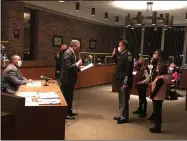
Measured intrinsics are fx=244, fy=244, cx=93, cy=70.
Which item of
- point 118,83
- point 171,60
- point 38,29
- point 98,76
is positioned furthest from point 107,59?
point 118,83

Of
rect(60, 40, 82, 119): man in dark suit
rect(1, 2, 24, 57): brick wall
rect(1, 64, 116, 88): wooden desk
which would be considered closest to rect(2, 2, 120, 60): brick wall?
rect(1, 2, 24, 57): brick wall

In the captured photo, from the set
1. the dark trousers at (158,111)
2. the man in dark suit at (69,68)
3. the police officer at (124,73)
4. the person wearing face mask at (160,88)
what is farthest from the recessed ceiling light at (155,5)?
the dark trousers at (158,111)

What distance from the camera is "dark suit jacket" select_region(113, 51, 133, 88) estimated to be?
13.1ft

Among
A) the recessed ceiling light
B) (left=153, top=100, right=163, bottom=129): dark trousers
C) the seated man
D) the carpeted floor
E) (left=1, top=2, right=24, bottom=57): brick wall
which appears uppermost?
the recessed ceiling light

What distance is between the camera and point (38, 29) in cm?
722

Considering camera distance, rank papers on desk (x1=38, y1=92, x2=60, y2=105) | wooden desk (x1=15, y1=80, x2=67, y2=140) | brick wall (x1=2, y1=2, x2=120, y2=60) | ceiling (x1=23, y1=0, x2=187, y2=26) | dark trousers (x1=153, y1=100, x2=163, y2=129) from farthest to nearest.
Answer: ceiling (x1=23, y1=0, x2=187, y2=26)
brick wall (x1=2, y1=2, x2=120, y2=60)
dark trousers (x1=153, y1=100, x2=163, y2=129)
papers on desk (x1=38, y1=92, x2=60, y2=105)
wooden desk (x1=15, y1=80, x2=67, y2=140)

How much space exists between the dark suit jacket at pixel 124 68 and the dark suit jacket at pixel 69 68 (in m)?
0.73

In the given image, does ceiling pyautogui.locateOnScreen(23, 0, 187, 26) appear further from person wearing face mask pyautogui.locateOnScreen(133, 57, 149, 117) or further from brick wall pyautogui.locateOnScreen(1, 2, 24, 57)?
person wearing face mask pyautogui.locateOnScreen(133, 57, 149, 117)

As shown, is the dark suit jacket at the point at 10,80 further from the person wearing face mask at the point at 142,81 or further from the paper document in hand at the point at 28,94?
the person wearing face mask at the point at 142,81

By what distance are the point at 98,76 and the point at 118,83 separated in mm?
4433

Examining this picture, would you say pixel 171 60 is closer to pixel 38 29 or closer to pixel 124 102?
pixel 38 29

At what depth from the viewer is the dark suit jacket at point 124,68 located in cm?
401

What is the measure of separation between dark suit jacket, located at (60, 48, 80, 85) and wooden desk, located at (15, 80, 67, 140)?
4.63 feet

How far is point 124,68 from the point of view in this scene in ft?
13.3
